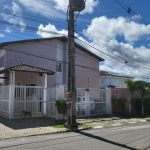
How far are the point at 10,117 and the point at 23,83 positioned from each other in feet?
19.6

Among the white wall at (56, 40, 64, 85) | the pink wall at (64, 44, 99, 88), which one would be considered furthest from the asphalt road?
the pink wall at (64, 44, 99, 88)

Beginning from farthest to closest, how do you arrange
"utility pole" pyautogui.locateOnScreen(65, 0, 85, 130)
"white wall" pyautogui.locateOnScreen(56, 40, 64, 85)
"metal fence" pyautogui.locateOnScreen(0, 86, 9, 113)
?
"white wall" pyautogui.locateOnScreen(56, 40, 64, 85) < "metal fence" pyautogui.locateOnScreen(0, 86, 9, 113) < "utility pole" pyautogui.locateOnScreen(65, 0, 85, 130)

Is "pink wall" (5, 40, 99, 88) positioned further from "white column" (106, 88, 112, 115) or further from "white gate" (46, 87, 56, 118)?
"white column" (106, 88, 112, 115)

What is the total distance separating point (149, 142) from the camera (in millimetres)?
8578

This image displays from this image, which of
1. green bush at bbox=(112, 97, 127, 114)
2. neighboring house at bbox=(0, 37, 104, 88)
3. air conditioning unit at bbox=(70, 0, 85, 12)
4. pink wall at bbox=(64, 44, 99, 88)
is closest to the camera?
air conditioning unit at bbox=(70, 0, 85, 12)

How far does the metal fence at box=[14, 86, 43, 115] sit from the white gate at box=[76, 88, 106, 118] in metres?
2.86

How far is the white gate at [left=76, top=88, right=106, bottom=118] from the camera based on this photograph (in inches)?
688

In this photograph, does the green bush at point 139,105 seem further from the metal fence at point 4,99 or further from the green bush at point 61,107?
the metal fence at point 4,99

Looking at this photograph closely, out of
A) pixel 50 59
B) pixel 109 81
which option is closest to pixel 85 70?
pixel 50 59

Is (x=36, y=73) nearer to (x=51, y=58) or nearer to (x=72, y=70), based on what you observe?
(x=51, y=58)

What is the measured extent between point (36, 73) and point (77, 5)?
9.38m

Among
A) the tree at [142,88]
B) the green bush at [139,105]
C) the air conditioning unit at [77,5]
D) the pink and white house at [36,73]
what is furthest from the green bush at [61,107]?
the green bush at [139,105]

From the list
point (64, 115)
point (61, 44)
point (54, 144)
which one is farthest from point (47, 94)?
point (61, 44)

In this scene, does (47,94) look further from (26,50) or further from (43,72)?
(26,50)
